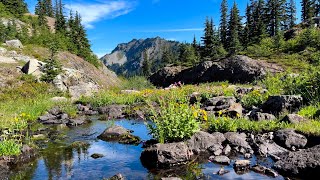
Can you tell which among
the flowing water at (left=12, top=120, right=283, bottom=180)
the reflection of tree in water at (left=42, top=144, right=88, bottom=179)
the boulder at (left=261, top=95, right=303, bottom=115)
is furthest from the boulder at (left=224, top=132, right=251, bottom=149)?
the reflection of tree in water at (left=42, top=144, right=88, bottom=179)

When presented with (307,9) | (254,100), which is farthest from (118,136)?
(307,9)

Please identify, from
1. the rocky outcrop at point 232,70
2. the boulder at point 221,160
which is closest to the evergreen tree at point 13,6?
the rocky outcrop at point 232,70

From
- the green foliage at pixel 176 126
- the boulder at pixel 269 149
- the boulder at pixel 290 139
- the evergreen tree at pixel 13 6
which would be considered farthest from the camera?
the evergreen tree at pixel 13 6

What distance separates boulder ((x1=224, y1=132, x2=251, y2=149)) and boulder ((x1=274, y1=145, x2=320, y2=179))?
1853mm

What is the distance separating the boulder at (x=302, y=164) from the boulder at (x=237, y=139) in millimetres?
1853

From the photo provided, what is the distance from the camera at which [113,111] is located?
20562 millimetres

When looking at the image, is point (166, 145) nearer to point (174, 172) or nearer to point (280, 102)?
point (174, 172)

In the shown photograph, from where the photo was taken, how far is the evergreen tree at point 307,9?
89250 mm

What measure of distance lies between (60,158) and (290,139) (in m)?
7.17

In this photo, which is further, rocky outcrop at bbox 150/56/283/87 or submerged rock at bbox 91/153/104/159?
rocky outcrop at bbox 150/56/283/87

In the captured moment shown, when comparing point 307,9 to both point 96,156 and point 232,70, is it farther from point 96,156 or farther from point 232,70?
point 96,156

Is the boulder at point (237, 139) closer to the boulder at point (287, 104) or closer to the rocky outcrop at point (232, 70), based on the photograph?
the boulder at point (287, 104)

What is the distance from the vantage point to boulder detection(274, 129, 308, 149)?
9508mm

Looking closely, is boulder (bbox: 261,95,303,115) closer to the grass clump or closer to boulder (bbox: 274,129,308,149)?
boulder (bbox: 274,129,308,149)
